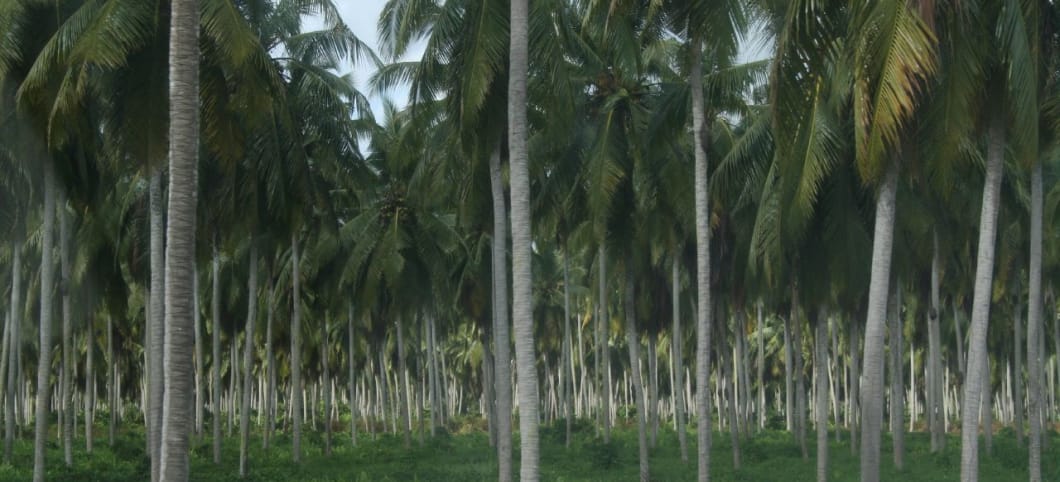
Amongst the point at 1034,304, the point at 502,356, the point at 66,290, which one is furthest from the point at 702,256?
the point at 66,290

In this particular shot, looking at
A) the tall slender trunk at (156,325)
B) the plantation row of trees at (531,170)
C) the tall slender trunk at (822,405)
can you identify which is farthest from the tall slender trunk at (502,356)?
the tall slender trunk at (822,405)

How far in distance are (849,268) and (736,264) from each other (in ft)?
23.7

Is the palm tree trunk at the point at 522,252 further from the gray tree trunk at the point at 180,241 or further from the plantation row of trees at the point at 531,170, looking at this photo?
the gray tree trunk at the point at 180,241

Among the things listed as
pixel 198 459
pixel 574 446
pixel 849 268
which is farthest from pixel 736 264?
pixel 198 459

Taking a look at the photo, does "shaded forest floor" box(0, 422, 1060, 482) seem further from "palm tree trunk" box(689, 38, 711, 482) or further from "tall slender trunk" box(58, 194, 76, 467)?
"palm tree trunk" box(689, 38, 711, 482)

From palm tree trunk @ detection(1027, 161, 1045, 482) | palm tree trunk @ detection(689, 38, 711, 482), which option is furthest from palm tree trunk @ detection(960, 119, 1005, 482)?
palm tree trunk @ detection(689, 38, 711, 482)

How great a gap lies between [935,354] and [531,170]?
42.3 feet

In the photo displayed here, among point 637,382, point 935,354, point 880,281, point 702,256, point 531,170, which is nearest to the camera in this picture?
point 880,281

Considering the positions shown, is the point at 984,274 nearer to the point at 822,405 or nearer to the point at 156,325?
the point at 156,325

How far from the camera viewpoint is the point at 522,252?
16078 mm

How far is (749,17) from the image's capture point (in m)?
20.6

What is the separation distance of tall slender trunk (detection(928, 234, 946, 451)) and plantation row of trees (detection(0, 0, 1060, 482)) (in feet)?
0.55

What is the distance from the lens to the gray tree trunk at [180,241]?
11.6m

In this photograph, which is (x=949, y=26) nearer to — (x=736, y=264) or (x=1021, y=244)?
(x=736, y=264)
